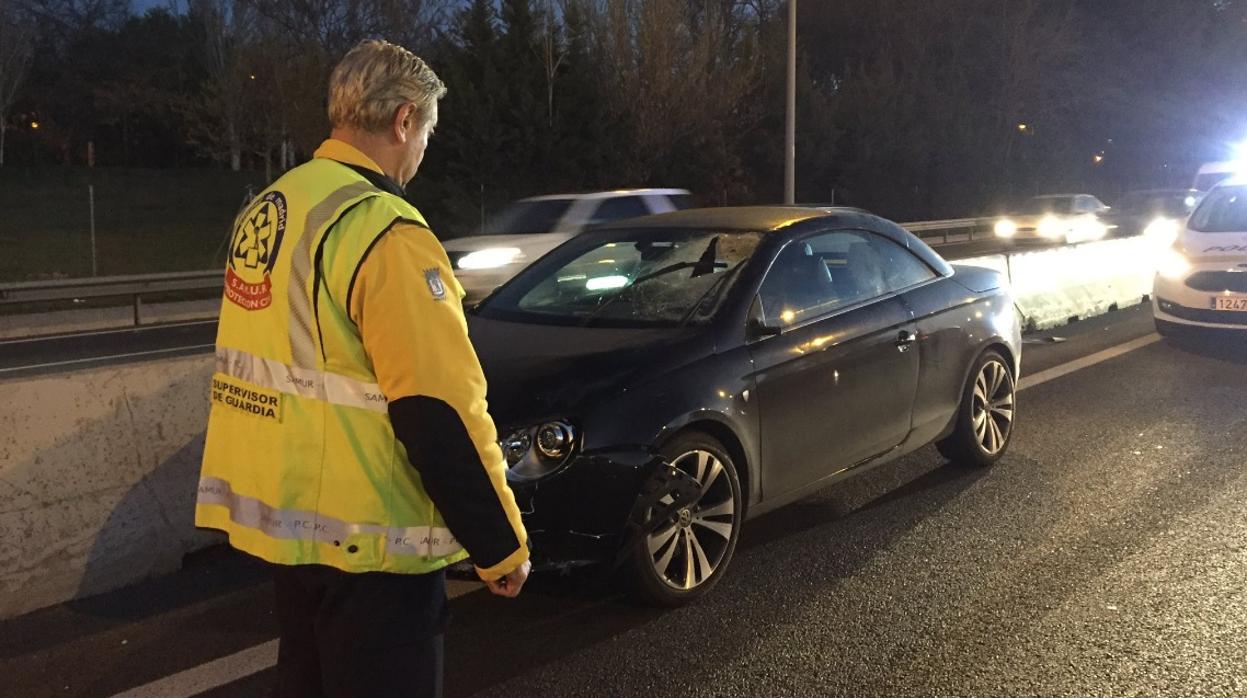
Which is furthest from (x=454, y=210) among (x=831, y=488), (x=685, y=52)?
(x=831, y=488)

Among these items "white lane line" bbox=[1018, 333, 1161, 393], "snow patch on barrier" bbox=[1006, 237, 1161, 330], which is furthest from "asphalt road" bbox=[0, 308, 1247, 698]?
"snow patch on barrier" bbox=[1006, 237, 1161, 330]

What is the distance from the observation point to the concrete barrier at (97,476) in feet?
14.5

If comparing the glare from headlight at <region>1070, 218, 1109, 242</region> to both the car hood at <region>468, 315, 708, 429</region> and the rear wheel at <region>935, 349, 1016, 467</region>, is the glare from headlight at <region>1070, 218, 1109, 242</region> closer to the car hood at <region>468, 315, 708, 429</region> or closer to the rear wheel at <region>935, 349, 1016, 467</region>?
the rear wheel at <region>935, 349, 1016, 467</region>

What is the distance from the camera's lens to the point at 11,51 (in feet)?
129

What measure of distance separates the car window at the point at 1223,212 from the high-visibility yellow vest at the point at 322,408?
1057 cm

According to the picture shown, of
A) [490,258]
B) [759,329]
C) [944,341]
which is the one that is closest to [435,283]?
[759,329]

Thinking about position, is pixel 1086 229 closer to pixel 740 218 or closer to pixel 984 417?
pixel 984 417

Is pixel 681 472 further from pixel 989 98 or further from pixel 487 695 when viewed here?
pixel 989 98

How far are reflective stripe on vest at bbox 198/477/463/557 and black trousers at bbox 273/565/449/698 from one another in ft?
A: 0.21

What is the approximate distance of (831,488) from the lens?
20.4ft

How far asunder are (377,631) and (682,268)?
11.7 feet

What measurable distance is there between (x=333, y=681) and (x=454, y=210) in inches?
1089

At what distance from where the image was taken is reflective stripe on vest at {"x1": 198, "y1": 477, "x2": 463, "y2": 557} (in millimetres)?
2010

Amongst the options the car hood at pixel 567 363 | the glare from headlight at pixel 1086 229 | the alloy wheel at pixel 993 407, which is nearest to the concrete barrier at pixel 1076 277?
the alloy wheel at pixel 993 407
